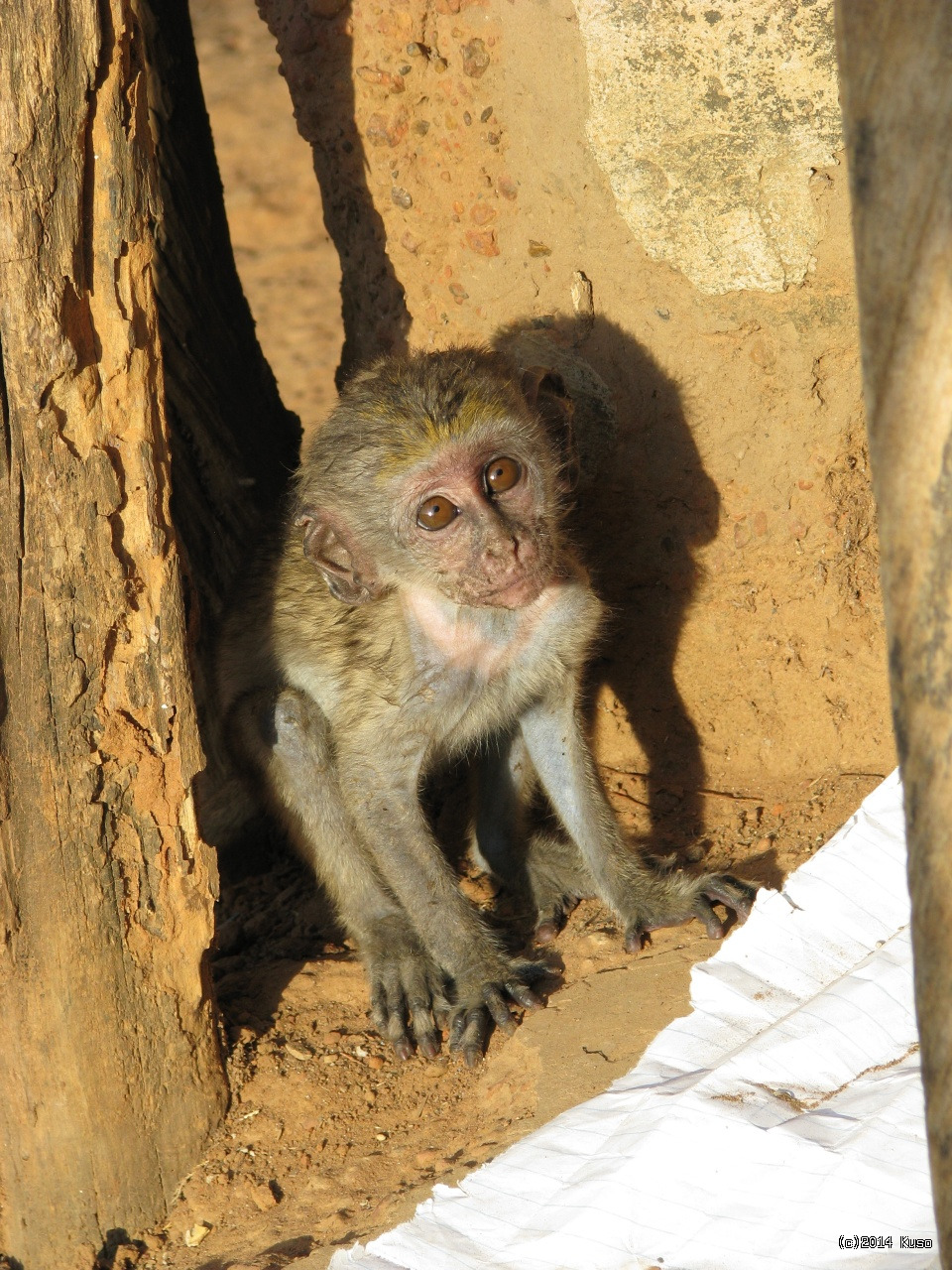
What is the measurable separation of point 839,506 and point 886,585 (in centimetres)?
276

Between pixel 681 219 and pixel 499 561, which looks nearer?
pixel 499 561

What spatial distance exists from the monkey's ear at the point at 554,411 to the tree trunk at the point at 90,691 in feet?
4.01

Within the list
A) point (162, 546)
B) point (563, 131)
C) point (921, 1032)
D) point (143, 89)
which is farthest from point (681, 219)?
point (921, 1032)

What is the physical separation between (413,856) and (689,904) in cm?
86

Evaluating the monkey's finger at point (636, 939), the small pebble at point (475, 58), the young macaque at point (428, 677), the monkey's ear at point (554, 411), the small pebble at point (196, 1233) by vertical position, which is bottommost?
the small pebble at point (196, 1233)

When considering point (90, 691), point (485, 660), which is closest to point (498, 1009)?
point (485, 660)

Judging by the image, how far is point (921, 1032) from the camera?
168cm

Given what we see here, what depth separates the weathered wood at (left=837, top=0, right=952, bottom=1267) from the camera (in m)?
1.54

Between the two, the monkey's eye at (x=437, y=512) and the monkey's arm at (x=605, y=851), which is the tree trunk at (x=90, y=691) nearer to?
the monkey's eye at (x=437, y=512)

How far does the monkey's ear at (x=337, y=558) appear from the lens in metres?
3.94

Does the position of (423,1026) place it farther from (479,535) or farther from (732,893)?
(479,535)

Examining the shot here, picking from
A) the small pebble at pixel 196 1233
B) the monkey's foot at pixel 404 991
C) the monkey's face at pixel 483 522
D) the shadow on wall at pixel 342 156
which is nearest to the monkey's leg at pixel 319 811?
the monkey's foot at pixel 404 991

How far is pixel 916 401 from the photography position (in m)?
1.59

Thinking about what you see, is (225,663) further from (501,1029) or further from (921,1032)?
(921,1032)
